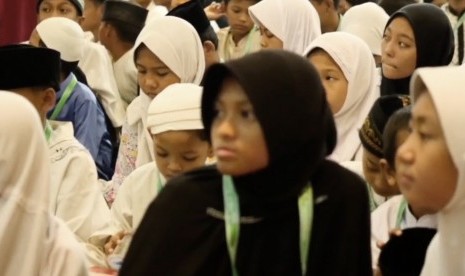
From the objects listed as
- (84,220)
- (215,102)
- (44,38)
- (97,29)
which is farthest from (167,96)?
(97,29)

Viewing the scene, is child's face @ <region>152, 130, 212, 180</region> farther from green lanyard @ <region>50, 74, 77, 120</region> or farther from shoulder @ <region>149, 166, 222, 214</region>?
green lanyard @ <region>50, 74, 77, 120</region>

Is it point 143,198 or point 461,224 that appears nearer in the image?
point 461,224

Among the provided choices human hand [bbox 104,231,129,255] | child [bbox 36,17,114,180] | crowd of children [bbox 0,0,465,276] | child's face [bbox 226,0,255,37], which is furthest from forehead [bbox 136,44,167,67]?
child's face [bbox 226,0,255,37]

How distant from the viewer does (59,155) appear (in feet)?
12.7

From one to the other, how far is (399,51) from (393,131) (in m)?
1.69

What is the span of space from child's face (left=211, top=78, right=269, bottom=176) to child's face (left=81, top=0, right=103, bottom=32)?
4.97m

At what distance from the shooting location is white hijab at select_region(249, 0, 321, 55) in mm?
5410

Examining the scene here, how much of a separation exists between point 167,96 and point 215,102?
1.30m

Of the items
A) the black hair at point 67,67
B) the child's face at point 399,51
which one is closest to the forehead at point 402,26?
the child's face at point 399,51

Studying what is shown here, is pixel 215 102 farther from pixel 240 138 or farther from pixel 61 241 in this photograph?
pixel 61 241

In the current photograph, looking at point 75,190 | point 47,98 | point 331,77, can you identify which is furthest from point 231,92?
point 331,77

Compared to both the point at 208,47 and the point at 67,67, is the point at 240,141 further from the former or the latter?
the point at 67,67

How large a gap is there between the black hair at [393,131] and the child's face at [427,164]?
83cm

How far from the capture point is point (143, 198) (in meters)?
3.43
